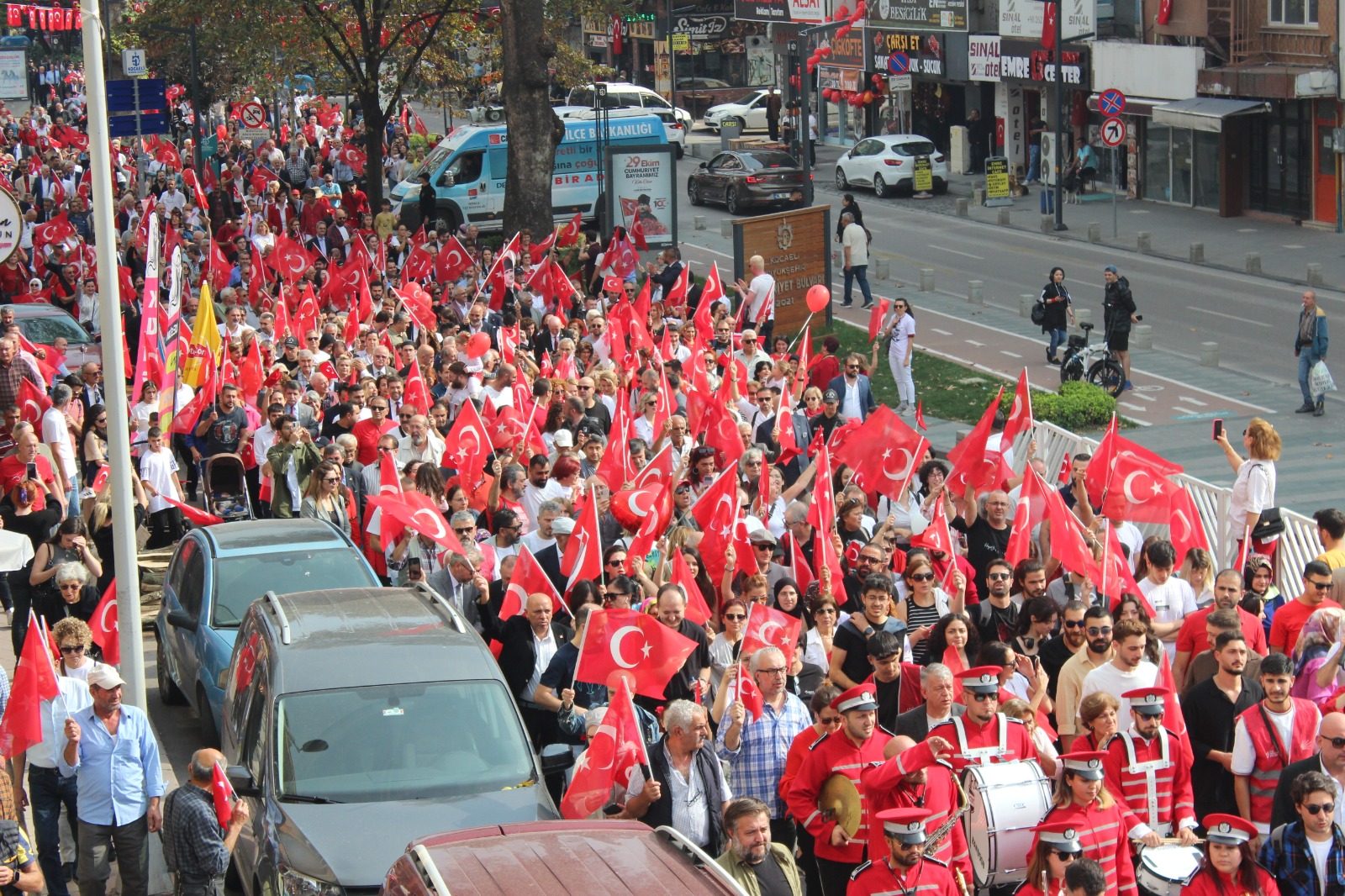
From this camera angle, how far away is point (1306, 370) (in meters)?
19.9

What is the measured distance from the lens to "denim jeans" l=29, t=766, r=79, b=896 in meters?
8.28

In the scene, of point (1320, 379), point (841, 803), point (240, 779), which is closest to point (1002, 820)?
point (841, 803)

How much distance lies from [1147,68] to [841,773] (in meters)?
34.1

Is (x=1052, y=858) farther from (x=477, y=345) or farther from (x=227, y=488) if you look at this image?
(x=477, y=345)

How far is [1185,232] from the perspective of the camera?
35.1m

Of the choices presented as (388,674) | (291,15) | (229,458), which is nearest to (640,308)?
(229,458)

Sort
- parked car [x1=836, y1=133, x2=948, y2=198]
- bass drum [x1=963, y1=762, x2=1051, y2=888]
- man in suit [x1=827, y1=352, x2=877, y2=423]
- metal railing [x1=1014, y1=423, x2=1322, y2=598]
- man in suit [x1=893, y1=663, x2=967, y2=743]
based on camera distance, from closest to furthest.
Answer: bass drum [x1=963, y1=762, x2=1051, y2=888] → man in suit [x1=893, y1=663, x2=967, y2=743] → metal railing [x1=1014, y1=423, x2=1322, y2=598] → man in suit [x1=827, y1=352, x2=877, y2=423] → parked car [x1=836, y1=133, x2=948, y2=198]

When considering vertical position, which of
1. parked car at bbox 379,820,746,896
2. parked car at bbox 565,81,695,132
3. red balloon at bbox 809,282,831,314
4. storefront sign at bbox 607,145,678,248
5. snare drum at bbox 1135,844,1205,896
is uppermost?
parked car at bbox 565,81,695,132

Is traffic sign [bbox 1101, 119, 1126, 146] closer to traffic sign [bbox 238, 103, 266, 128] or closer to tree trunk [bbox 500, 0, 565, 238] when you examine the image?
tree trunk [bbox 500, 0, 565, 238]

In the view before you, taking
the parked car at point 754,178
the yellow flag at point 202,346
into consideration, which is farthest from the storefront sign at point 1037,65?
the yellow flag at point 202,346

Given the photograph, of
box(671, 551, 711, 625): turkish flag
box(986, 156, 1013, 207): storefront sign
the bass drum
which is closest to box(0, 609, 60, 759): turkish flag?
box(671, 551, 711, 625): turkish flag

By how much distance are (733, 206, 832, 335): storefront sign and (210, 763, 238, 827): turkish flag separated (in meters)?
17.6

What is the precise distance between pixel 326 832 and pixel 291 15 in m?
30.6

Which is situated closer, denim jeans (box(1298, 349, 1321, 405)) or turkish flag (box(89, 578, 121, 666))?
turkish flag (box(89, 578, 121, 666))
